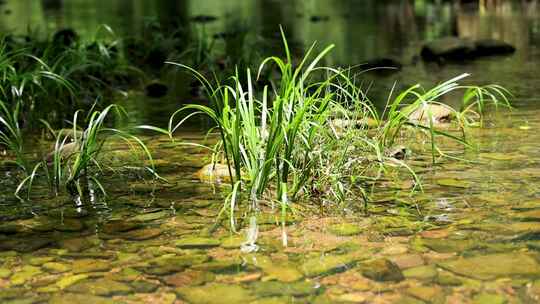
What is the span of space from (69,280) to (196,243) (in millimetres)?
504

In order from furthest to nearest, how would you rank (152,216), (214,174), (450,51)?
(450,51) < (214,174) < (152,216)

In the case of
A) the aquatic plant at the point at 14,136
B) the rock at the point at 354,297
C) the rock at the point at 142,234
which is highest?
the aquatic plant at the point at 14,136

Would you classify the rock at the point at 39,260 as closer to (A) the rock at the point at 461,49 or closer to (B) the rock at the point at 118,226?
(B) the rock at the point at 118,226

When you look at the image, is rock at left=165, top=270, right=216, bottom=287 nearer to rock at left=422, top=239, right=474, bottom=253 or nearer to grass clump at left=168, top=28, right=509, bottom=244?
grass clump at left=168, top=28, right=509, bottom=244

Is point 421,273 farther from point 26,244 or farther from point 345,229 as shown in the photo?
point 26,244

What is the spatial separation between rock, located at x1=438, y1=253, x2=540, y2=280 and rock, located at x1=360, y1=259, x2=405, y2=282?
0.54ft

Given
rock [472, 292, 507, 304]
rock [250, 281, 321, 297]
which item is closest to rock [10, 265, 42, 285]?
rock [250, 281, 321, 297]

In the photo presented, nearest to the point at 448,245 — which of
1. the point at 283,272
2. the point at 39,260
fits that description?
the point at 283,272

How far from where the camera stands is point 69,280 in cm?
241

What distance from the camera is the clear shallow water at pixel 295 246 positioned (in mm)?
2297

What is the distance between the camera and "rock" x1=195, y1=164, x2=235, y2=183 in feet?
11.7

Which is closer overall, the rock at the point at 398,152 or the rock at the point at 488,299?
the rock at the point at 488,299

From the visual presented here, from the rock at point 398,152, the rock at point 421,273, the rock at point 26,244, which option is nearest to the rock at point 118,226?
the rock at point 26,244

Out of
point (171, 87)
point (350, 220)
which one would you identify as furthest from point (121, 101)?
point (350, 220)
